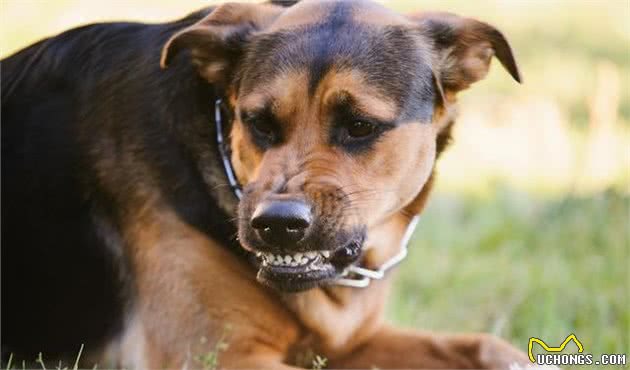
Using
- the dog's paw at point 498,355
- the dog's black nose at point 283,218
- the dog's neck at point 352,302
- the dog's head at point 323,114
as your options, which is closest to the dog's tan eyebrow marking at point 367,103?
the dog's head at point 323,114

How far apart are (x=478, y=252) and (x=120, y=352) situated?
3.34m

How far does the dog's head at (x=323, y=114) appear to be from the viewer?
14.4 ft

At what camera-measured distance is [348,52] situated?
15.0 feet

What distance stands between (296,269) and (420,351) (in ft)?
4.61

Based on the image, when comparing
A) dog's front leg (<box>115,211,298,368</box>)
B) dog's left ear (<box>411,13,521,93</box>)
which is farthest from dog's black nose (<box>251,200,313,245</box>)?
dog's left ear (<box>411,13,521,93</box>)

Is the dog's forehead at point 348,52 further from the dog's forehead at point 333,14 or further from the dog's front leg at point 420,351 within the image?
the dog's front leg at point 420,351

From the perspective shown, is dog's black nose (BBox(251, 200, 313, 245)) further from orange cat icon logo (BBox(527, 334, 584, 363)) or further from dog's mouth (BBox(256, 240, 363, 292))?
orange cat icon logo (BBox(527, 334, 584, 363))

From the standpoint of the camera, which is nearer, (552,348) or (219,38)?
(219,38)

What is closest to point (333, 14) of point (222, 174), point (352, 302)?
point (222, 174)

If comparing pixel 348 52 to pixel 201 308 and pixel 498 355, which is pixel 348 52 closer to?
pixel 201 308

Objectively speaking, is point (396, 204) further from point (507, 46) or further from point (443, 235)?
point (443, 235)

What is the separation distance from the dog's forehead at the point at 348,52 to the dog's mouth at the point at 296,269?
636mm

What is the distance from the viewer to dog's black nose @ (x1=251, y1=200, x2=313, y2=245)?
166 inches

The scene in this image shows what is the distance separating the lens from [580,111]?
465 inches
